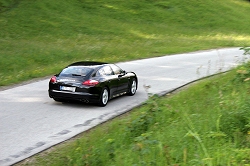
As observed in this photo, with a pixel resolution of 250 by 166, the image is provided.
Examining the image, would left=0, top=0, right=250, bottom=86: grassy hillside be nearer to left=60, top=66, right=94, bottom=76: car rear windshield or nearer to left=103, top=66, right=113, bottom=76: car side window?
left=60, top=66, right=94, bottom=76: car rear windshield

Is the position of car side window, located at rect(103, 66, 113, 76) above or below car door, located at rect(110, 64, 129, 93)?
above

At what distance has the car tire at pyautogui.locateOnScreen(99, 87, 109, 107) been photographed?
14.4 meters

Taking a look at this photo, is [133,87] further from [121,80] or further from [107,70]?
[107,70]

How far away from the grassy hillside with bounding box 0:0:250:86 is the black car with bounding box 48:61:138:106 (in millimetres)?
4830

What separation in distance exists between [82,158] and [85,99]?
240 inches

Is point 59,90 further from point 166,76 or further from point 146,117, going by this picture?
point 166,76

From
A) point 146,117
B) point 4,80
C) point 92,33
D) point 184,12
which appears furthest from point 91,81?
point 184,12

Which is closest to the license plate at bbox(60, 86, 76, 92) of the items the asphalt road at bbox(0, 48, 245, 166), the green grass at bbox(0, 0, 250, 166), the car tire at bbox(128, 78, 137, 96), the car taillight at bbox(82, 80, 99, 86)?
the car taillight at bbox(82, 80, 99, 86)

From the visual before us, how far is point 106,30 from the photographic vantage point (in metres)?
45.6

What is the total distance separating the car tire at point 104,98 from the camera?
14376 millimetres

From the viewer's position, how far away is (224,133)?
786cm

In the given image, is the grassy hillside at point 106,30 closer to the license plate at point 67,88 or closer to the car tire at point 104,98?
the license plate at point 67,88

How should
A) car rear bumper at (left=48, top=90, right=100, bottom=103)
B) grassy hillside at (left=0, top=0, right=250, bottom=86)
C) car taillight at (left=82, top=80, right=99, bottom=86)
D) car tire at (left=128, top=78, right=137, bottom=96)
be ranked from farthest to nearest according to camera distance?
grassy hillside at (left=0, top=0, right=250, bottom=86) < car tire at (left=128, top=78, right=137, bottom=96) < car taillight at (left=82, top=80, right=99, bottom=86) < car rear bumper at (left=48, top=90, right=100, bottom=103)

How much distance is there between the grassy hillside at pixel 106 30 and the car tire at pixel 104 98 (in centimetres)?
548
